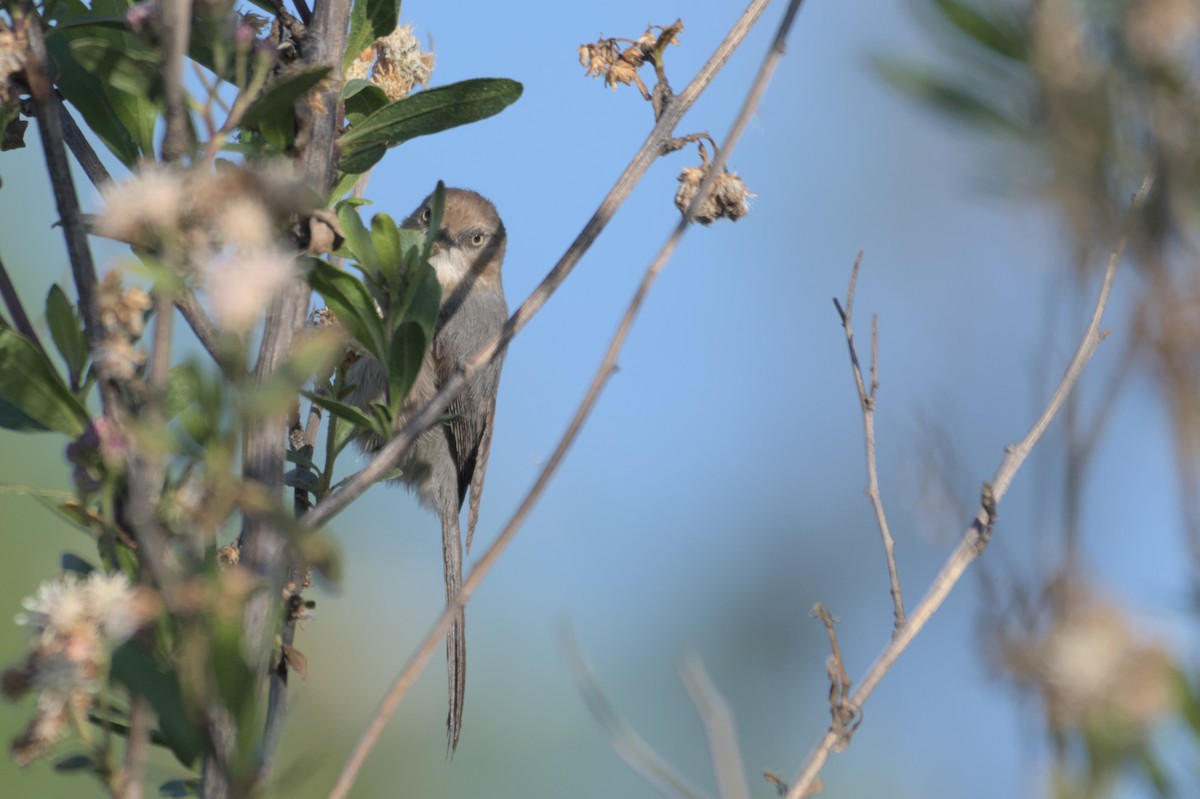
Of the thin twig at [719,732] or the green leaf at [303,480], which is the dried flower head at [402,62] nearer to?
the green leaf at [303,480]

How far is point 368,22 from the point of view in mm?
2301

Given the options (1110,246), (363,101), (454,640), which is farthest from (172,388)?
(454,640)

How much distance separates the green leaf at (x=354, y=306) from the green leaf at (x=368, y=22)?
1.37 feet

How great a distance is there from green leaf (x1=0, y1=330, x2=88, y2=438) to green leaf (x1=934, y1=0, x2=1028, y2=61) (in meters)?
1.24

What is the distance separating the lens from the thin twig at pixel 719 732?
1.51 m

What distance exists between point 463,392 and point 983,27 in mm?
4314

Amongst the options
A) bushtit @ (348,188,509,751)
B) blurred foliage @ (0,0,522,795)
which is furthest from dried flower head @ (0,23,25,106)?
bushtit @ (348,188,509,751)

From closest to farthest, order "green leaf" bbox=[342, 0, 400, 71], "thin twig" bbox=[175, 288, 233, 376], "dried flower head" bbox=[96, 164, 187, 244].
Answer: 1. "dried flower head" bbox=[96, 164, 187, 244]
2. "thin twig" bbox=[175, 288, 233, 376]
3. "green leaf" bbox=[342, 0, 400, 71]

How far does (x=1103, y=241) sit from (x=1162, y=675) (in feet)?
1.09

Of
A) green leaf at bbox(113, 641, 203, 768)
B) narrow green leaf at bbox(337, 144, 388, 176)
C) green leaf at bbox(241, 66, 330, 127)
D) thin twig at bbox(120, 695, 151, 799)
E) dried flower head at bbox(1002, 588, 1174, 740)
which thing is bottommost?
thin twig at bbox(120, 695, 151, 799)

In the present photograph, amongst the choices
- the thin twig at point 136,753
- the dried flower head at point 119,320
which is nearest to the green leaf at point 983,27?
the dried flower head at point 119,320

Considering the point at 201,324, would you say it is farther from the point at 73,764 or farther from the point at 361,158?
the point at 73,764

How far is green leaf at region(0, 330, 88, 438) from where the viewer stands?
176 centimetres

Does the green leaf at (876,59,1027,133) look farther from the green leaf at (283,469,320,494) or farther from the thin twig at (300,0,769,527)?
the green leaf at (283,469,320,494)
